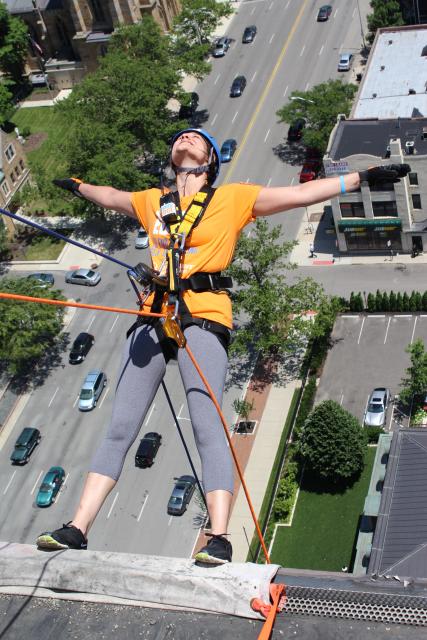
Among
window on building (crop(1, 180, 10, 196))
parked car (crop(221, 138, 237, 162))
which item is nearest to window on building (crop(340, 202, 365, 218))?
parked car (crop(221, 138, 237, 162))

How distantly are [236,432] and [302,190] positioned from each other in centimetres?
3487

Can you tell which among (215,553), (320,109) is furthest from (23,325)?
(215,553)

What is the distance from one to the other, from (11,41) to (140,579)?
274ft

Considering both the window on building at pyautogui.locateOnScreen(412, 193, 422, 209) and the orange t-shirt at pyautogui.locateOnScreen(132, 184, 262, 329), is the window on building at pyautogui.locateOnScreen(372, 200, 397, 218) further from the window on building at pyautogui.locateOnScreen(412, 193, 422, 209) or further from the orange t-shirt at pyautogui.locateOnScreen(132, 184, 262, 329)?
the orange t-shirt at pyautogui.locateOnScreen(132, 184, 262, 329)

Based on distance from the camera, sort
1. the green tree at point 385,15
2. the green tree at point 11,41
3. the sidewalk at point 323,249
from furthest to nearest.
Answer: the green tree at point 11,41
the green tree at point 385,15
the sidewalk at point 323,249

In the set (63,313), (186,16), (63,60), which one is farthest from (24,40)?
(63,313)

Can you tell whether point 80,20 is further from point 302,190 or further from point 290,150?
point 302,190

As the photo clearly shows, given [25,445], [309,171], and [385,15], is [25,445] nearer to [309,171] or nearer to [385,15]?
[309,171]

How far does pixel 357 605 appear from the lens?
1093cm

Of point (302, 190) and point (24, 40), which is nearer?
point (302, 190)

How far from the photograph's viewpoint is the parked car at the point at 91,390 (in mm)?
53562

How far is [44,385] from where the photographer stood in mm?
56562

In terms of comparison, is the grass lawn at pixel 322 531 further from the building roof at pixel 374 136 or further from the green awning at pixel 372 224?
the building roof at pixel 374 136

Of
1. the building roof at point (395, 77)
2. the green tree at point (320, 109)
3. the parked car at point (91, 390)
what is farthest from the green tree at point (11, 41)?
the parked car at point (91, 390)
